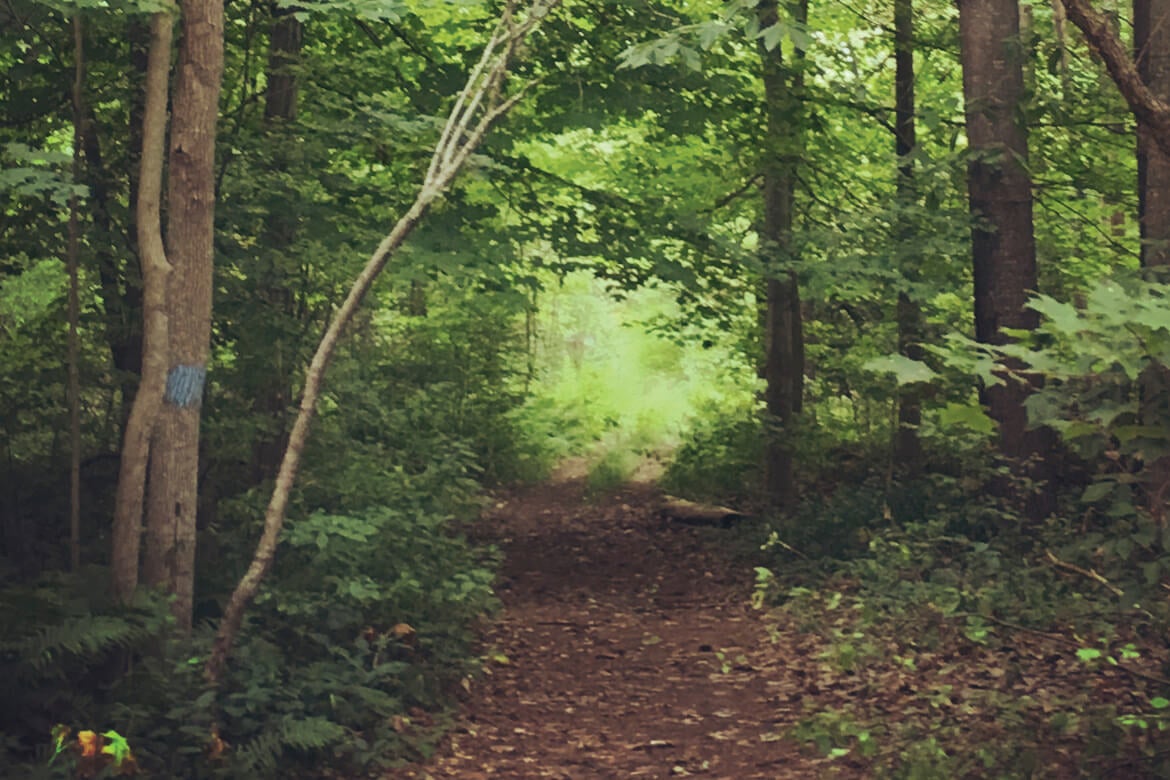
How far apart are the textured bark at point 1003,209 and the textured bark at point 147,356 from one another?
6398 millimetres

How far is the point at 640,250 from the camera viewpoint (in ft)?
34.4

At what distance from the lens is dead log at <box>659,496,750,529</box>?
13438 mm

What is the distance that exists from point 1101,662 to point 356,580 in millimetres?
4500

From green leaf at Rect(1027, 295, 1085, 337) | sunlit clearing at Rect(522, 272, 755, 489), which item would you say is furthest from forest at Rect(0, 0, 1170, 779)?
sunlit clearing at Rect(522, 272, 755, 489)

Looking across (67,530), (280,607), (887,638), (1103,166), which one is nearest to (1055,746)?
(887,638)

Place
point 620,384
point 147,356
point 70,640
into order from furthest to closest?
point 620,384, point 147,356, point 70,640

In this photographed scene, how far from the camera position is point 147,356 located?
6523 mm

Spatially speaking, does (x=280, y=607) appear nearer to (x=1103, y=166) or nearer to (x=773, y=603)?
(x=773, y=603)

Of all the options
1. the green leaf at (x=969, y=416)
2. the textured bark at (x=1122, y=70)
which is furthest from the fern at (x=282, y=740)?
the textured bark at (x=1122, y=70)

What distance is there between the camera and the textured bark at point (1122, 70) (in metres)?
4.88

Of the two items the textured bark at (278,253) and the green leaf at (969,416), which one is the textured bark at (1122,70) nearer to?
the green leaf at (969,416)

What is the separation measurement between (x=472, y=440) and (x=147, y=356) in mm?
4179

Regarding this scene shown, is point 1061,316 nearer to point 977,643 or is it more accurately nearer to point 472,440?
point 977,643

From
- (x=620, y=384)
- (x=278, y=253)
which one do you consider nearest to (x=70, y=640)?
(x=278, y=253)
